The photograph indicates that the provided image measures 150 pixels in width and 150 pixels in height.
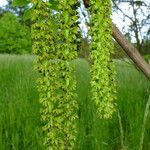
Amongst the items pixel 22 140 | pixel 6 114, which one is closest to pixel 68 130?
pixel 22 140

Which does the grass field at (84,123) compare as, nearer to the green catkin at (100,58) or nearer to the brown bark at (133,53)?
the brown bark at (133,53)

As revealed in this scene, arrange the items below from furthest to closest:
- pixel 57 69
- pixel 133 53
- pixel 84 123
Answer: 1. pixel 84 123
2. pixel 133 53
3. pixel 57 69

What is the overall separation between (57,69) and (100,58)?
65 millimetres

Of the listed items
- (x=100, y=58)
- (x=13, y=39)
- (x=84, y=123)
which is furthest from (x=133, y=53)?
(x=13, y=39)

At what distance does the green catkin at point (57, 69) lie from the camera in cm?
59

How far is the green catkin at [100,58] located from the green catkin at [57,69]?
29 mm

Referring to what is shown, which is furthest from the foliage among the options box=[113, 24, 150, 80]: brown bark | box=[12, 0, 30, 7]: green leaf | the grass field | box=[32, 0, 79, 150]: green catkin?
box=[32, 0, 79, 150]: green catkin

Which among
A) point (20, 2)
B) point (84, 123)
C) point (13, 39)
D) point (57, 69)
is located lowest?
point (84, 123)

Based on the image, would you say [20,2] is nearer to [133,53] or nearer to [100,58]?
[133,53]

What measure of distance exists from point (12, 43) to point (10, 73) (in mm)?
27862

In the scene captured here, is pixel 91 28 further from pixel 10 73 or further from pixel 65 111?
pixel 10 73

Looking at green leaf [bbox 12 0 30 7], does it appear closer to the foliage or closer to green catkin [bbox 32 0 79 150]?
green catkin [bbox 32 0 79 150]

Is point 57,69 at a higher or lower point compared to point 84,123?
higher

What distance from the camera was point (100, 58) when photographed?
23.2 inches
